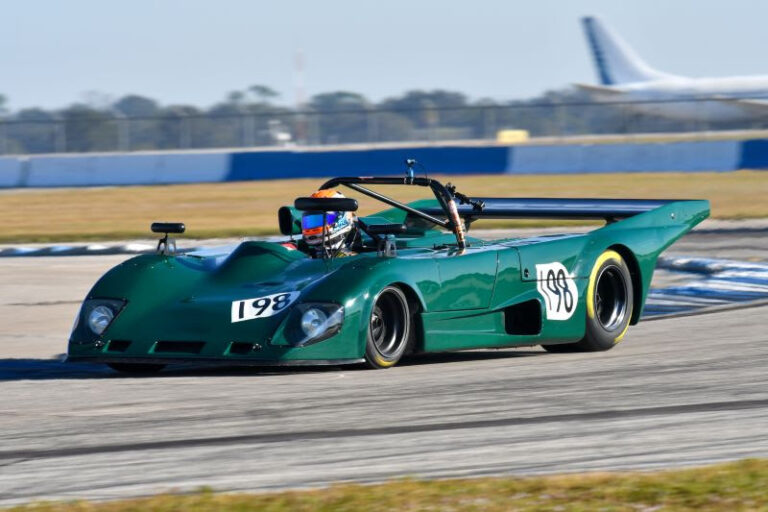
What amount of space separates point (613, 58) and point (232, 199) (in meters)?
33.8

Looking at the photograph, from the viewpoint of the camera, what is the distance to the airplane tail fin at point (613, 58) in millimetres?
59344

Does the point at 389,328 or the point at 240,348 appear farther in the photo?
the point at 389,328

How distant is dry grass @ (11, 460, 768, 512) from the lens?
188 inches

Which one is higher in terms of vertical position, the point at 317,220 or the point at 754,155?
the point at 754,155

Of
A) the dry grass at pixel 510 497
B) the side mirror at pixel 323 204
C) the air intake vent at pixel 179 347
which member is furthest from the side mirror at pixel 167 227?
the dry grass at pixel 510 497

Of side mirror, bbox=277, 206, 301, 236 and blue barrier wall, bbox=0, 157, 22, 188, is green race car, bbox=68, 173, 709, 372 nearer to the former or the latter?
side mirror, bbox=277, 206, 301, 236

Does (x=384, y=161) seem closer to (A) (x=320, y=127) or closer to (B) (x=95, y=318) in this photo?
(A) (x=320, y=127)

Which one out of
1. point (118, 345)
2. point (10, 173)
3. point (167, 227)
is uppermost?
point (10, 173)

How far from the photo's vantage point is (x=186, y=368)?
8.75m

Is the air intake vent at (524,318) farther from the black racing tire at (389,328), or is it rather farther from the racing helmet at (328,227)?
the racing helmet at (328,227)

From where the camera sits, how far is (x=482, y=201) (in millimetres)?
10344

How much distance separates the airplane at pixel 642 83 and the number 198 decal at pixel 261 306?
43.1 metres

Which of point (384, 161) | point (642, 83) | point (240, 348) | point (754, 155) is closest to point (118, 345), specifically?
point (240, 348)

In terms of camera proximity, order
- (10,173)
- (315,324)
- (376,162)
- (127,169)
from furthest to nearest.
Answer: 1. (10,173)
2. (127,169)
3. (376,162)
4. (315,324)
